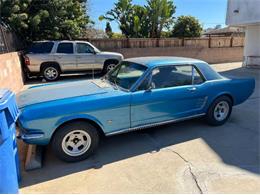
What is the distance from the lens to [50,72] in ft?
34.9

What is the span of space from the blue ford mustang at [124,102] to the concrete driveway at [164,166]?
343mm

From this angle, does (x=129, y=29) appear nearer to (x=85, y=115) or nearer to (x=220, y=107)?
(x=220, y=107)

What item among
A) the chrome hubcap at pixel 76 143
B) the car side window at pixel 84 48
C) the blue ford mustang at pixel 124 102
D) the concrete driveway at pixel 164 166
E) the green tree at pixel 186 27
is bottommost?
the concrete driveway at pixel 164 166

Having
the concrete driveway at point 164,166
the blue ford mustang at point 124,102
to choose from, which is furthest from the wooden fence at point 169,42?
the concrete driveway at point 164,166

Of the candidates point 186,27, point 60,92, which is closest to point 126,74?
point 60,92

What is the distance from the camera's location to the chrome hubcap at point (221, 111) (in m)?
5.00

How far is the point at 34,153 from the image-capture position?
380cm

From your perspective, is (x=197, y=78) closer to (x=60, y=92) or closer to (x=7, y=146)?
(x=60, y=92)

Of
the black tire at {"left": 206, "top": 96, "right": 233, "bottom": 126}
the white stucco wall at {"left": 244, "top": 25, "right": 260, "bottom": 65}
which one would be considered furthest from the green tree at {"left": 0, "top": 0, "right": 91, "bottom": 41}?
the white stucco wall at {"left": 244, "top": 25, "right": 260, "bottom": 65}

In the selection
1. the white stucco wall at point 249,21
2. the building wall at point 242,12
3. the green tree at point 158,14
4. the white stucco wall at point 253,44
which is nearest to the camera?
the building wall at point 242,12

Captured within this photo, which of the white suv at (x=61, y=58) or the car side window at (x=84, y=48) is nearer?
the white suv at (x=61, y=58)

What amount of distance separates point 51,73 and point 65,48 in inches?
49.7

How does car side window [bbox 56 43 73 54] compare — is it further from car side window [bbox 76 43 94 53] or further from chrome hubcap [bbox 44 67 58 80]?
chrome hubcap [bbox 44 67 58 80]

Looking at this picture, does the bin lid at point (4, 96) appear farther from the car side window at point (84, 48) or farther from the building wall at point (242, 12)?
the building wall at point (242, 12)
